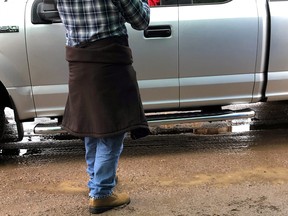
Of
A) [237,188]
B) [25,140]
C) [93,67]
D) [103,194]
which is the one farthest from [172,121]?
[25,140]

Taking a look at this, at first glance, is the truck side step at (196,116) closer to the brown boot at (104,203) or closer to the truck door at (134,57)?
the truck door at (134,57)

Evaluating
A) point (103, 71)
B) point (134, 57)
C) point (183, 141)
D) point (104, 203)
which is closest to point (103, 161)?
point (104, 203)

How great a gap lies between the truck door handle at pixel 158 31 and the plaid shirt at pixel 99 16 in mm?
1067

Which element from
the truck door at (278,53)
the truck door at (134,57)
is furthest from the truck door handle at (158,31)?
the truck door at (278,53)

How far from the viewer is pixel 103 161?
10.1 feet

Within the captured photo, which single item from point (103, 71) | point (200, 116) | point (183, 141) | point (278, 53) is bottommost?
point (183, 141)

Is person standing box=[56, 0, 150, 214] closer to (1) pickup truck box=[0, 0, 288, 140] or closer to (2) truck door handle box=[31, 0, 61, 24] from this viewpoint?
(2) truck door handle box=[31, 0, 61, 24]

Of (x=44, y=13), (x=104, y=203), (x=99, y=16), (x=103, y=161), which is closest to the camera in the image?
(x=99, y=16)

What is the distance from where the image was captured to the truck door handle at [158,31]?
12.8 feet

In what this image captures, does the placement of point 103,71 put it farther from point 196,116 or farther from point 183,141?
point 183,141

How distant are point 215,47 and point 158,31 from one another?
21.5 inches

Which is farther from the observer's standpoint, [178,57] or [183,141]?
[183,141]

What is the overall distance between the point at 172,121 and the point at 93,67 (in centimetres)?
146

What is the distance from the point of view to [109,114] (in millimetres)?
2889
